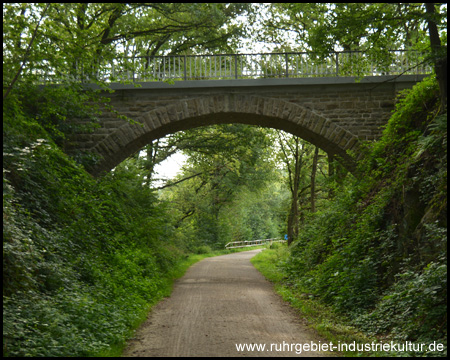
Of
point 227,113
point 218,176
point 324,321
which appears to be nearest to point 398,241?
point 324,321

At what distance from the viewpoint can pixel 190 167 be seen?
94.4 ft

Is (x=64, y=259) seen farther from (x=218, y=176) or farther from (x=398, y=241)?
(x=218, y=176)

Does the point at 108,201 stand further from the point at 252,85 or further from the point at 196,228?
the point at 196,228

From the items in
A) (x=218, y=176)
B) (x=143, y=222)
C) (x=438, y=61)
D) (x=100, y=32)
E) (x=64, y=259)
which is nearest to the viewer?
(x=64, y=259)

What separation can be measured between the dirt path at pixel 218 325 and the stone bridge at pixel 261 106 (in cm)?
497

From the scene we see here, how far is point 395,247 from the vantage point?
277 inches

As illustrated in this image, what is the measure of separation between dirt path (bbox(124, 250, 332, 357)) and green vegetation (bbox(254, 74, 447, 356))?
507 millimetres

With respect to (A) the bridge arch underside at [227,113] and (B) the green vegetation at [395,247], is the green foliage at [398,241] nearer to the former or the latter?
(B) the green vegetation at [395,247]

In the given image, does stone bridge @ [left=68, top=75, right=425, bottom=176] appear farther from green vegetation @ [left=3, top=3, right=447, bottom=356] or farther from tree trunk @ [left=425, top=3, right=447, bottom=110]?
tree trunk @ [left=425, top=3, right=447, bottom=110]

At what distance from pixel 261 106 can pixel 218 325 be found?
7.79 meters

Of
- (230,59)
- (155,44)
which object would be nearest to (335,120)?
(230,59)

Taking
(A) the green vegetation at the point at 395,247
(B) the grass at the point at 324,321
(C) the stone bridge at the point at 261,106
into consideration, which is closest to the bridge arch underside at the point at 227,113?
(C) the stone bridge at the point at 261,106

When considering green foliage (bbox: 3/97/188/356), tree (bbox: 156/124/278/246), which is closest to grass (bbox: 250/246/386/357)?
green foliage (bbox: 3/97/188/356)

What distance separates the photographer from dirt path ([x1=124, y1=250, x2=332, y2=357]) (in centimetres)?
523
